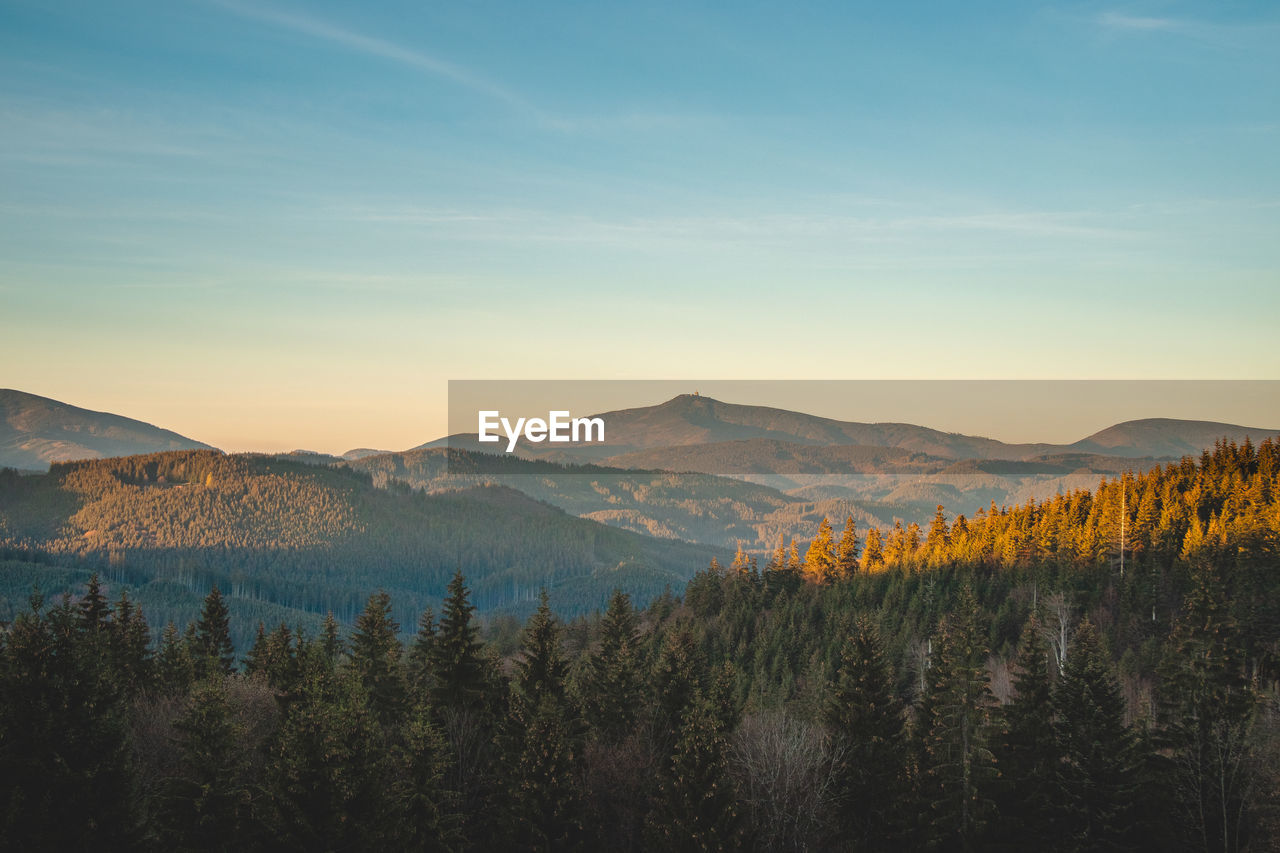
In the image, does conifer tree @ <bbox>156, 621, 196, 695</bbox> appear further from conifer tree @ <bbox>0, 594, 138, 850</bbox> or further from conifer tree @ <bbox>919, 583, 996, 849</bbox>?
conifer tree @ <bbox>919, 583, 996, 849</bbox>

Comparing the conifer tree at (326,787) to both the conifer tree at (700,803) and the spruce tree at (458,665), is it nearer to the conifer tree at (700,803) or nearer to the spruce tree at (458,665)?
the conifer tree at (700,803)

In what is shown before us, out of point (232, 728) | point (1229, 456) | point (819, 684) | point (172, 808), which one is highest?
point (1229, 456)

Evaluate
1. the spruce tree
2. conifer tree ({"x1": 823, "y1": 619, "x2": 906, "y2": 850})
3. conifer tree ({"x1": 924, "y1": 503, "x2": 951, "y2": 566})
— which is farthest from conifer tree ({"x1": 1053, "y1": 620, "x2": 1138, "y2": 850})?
conifer tree ({"x1": 924, "y1": 503, "x2": 951, "y2": 566})

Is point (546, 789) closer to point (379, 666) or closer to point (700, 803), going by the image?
point (700, 803)

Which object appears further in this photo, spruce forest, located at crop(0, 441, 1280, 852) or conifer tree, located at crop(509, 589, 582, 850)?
conifer tree, located at crop(509, 589, 582, 850)

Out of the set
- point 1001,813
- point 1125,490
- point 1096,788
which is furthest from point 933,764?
point 1125,490

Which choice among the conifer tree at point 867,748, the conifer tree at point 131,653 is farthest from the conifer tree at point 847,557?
the conifer tree at point 131,653

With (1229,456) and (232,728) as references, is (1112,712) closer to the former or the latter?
(232,728)

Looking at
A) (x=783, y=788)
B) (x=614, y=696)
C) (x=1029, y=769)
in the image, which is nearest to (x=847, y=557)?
(x=614, y=696)
